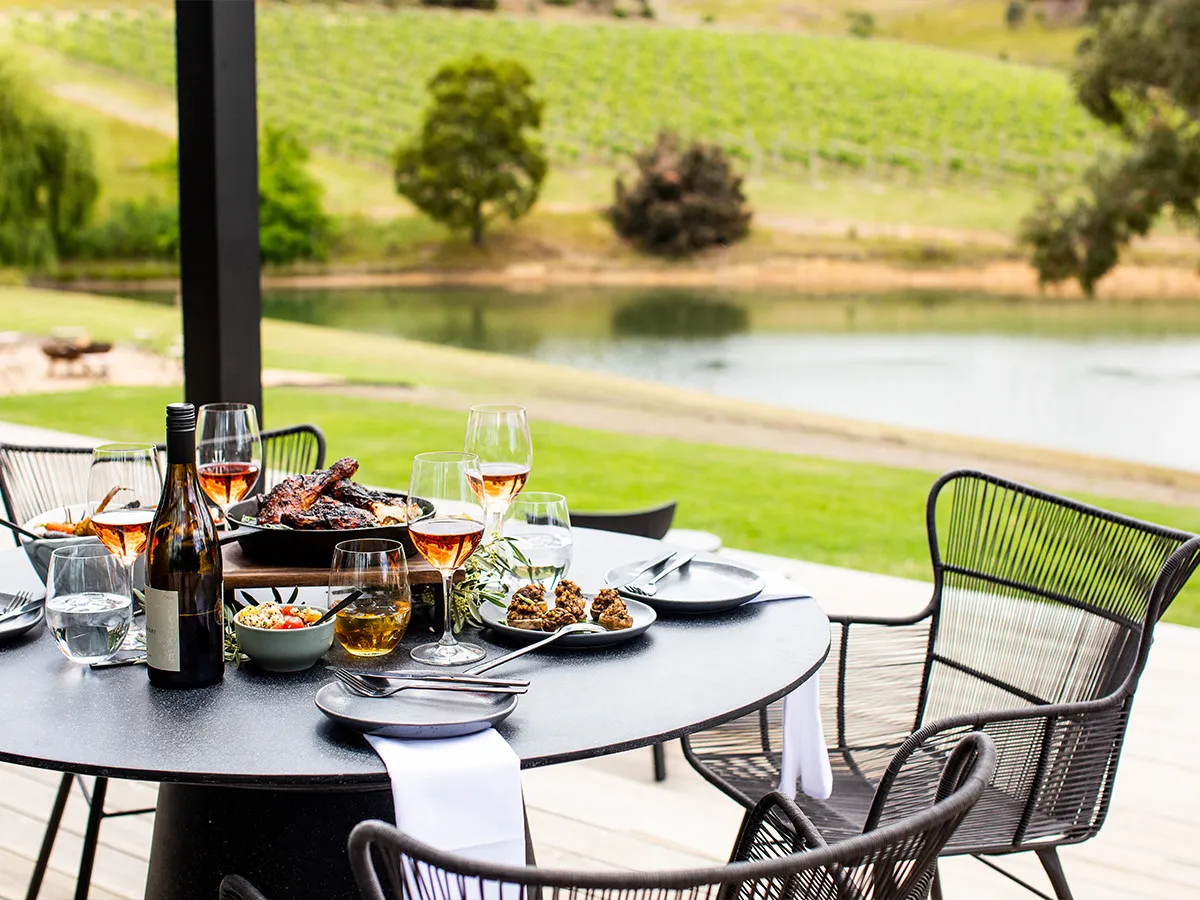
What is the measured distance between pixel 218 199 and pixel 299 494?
1689mm

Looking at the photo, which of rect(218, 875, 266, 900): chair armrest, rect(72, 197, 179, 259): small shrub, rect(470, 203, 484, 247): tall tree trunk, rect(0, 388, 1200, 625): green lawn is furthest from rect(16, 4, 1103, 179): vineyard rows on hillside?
rect(218, 875, 266, 900): chair armrest

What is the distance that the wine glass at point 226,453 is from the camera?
4.91ft

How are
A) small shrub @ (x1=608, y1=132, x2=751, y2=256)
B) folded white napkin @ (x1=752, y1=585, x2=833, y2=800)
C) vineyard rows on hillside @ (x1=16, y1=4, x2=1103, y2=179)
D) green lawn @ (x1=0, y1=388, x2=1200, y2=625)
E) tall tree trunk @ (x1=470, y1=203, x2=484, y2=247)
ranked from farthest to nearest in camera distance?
tall tree trunk @ (x1=470, y1=203, x2=484, y2=247) < small shrub @ (x1=608, y1=132, x2=751, y2=256) < vineyard rows on hillside @ (x1=16, y1=4, x2=1103, y2=179) < green lawn @ (x1=0, y1=388, x2=1200, y2=625) < folded white napkin @ (x1=752, y1=585, x2=833, y2=800)

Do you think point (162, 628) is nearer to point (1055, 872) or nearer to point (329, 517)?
point (329, 517)

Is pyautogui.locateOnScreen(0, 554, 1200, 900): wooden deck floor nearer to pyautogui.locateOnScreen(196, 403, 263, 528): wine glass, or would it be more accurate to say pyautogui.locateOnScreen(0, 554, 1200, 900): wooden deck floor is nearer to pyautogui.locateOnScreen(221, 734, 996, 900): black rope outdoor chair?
pyautogui.locateOnScreen(196, 403, 263, 528): wine glass

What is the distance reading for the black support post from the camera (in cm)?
273

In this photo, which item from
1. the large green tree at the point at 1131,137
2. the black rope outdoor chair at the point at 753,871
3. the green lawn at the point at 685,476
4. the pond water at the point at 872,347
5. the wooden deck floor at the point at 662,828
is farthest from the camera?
the pond water at the point at 872,347

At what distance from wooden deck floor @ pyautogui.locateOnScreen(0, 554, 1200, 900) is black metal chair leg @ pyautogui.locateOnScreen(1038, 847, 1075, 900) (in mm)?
517

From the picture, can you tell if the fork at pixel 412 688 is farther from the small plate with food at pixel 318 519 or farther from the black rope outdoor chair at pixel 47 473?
the black rope outdoor chair at pixel 47 473

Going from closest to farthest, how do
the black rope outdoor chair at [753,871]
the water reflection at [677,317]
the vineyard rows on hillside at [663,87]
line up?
the black rope outdoor chair at [753,871] < the vineyard rows on hillside at [663,87] < the water reflection at [677,317]

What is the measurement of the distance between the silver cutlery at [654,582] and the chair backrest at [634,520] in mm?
714

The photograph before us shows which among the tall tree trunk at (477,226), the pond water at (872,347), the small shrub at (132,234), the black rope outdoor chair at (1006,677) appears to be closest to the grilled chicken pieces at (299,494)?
the black rope outdoor chair at (1006,677)

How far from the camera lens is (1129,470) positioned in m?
11.9

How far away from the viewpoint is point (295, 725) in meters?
1.06
